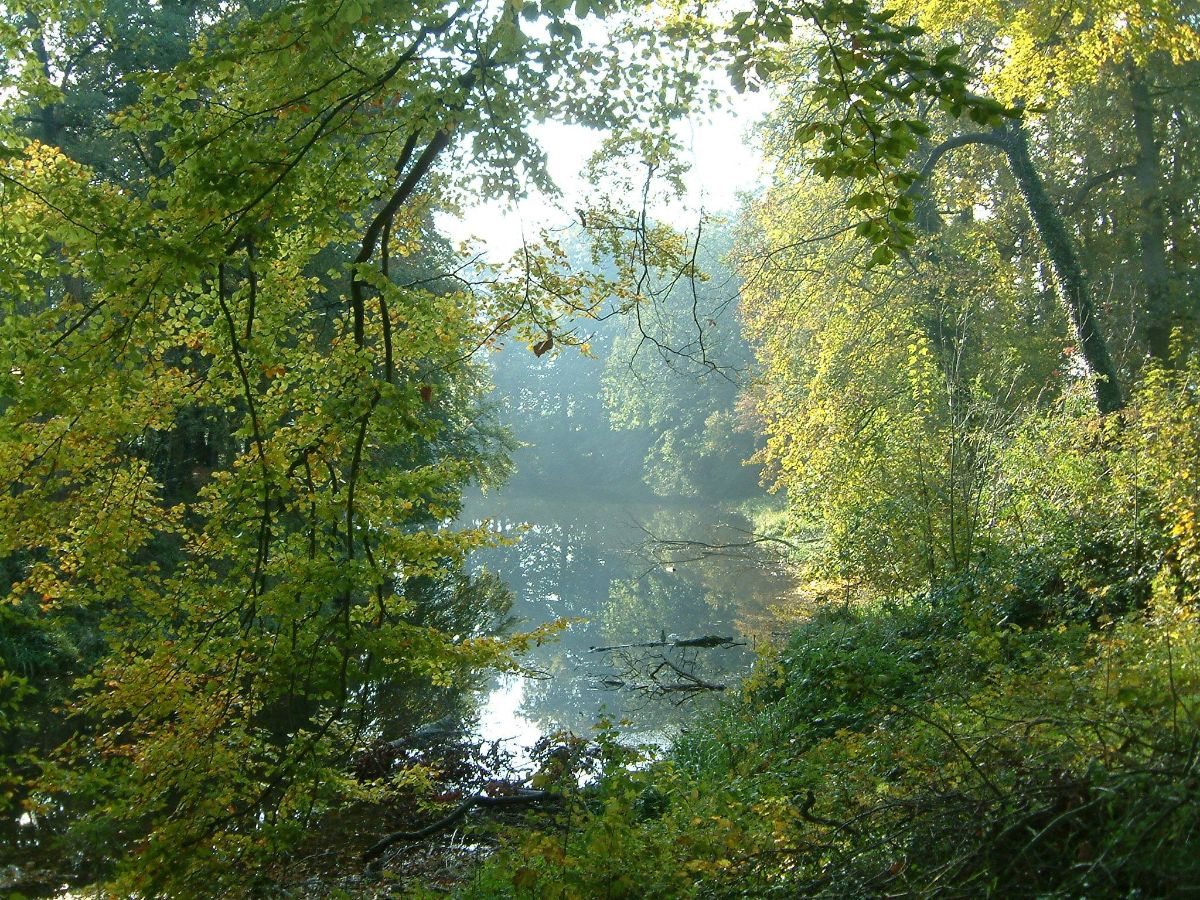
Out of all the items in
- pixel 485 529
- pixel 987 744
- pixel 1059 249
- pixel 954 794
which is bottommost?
pixel 954 794

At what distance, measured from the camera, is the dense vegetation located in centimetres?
324

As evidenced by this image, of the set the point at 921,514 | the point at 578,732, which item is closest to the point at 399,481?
the point at 921,514

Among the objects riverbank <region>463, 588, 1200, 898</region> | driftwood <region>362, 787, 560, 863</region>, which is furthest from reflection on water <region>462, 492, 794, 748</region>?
riverbank <region>463, 588, 1200, 898</region>

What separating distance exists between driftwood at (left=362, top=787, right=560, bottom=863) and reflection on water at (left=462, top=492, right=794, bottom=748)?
3.34ft

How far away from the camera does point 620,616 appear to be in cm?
2019

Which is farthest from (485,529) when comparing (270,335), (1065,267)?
(1065,267)

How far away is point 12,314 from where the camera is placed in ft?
16.0

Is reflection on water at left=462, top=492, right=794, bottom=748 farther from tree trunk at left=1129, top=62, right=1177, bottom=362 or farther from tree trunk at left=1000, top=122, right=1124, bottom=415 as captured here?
tree trunk at left=1129, top=62, right=1177, bottom=362

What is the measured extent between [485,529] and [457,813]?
2.40 metres

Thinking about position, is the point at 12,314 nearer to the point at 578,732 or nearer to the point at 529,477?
the point at 578,732

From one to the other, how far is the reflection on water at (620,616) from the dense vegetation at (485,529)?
1.63m

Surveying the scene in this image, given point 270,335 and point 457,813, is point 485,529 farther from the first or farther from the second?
point 457,813

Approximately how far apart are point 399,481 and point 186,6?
1318 cm

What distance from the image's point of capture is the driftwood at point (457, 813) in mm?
6699
